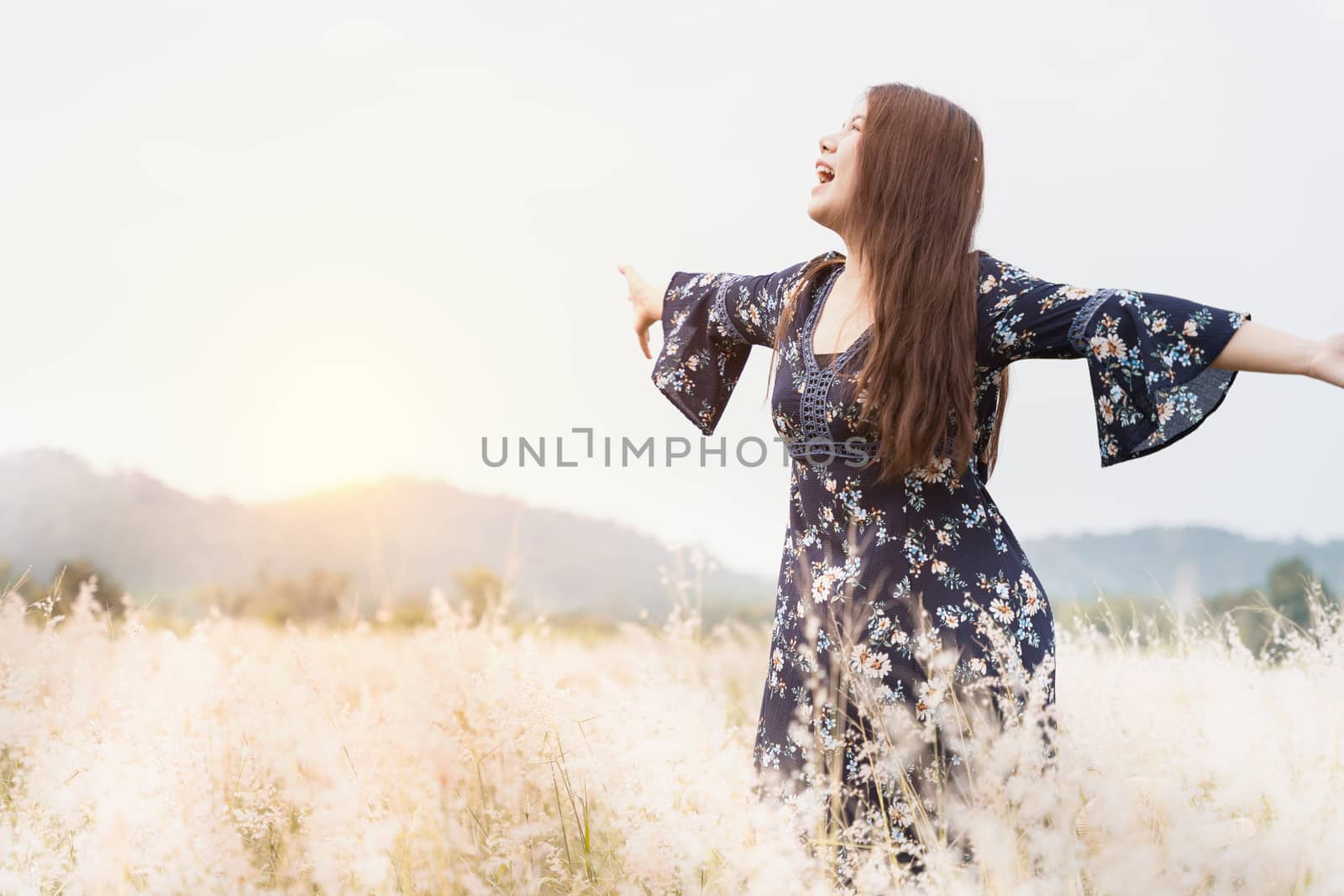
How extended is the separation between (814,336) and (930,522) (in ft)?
1.68

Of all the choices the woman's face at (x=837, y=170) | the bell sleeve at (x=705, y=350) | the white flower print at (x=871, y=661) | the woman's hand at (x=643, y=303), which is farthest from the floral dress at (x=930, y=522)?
the woman's hand at (x=643, y=303)

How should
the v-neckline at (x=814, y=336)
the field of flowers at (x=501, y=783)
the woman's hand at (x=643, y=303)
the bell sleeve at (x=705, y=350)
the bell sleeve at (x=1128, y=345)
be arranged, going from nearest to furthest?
the field of flowers at (x=501, y=783), the bell sleeve at (x=1128, y=345), the v-neckline at (x=814, y=336), the bell sleeve at (x=705, y=350), the woman's hand at (x=643, y=303)

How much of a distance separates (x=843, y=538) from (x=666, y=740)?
0.59m

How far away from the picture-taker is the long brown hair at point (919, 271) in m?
2.03

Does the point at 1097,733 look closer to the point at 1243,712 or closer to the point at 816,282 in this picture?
the point at 1243,712

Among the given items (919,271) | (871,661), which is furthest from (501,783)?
(919,271)

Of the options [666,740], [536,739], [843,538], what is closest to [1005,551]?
[843,538]

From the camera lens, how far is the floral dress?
6.58 ft

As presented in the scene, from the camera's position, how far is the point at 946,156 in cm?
222

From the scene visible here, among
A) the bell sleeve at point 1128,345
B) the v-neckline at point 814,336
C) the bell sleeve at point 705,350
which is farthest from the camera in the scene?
the bell sleeve at point 705,350

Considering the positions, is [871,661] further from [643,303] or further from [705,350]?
[643,303]

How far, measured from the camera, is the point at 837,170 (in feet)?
7.59

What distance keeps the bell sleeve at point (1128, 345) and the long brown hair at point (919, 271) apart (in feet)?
0.29

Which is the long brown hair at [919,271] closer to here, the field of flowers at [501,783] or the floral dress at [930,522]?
the floral dress at [930,522]
